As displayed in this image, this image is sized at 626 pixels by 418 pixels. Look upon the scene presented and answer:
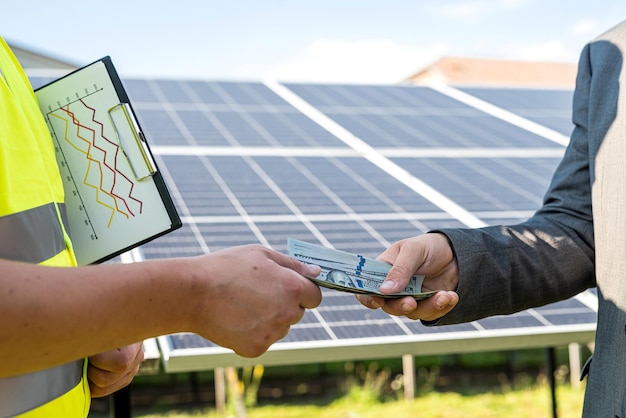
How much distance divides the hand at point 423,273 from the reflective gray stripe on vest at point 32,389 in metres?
0.93

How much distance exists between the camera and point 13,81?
193 cm

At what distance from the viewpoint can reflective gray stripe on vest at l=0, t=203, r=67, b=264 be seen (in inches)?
66.6

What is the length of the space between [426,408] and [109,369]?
8370mm

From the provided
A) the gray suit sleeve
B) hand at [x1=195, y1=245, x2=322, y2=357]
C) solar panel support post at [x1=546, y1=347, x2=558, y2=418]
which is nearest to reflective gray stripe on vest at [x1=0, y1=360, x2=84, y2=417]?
hand at [x1=195, y1=245, x2=322, y2=357]

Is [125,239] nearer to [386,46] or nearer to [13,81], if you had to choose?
[13,81]

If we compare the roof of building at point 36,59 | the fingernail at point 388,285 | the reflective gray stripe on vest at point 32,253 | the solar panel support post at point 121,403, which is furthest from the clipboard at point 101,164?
the roof of building at point 36,59

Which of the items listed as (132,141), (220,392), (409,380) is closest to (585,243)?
(132,141)

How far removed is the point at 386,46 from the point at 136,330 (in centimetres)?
11383

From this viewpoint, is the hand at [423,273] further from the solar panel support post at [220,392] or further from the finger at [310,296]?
the solar panel support post at [220,392]

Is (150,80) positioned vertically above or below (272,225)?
above

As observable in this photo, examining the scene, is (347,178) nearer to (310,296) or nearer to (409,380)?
(310,296)

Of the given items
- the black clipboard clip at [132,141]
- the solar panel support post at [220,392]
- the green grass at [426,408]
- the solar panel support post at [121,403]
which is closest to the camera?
the black clipboard clip at [132,141]

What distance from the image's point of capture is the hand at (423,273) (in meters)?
2.44

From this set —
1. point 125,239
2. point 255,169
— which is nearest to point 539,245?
point 125,239
